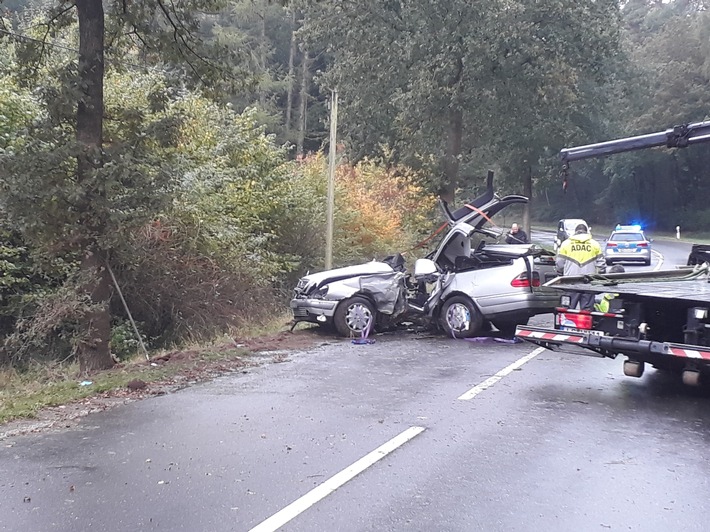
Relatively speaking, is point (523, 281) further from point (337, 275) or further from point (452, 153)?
point (452, 153)

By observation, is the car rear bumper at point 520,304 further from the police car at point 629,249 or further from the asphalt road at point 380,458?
the police car at point 629,249

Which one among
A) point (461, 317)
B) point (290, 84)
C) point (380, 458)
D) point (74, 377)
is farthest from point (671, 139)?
point (290, 84)

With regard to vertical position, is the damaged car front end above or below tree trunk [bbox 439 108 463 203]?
below

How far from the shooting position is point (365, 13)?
24031 mm

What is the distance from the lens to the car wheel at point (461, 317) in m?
12.1

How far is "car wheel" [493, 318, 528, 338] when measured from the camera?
1191cm

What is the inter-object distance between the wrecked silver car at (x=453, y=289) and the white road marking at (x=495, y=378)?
3.77 ft

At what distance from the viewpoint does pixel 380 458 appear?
19.1 ft

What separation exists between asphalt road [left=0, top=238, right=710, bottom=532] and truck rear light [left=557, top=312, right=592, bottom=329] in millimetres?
735

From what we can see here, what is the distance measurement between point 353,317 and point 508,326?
2.59 m

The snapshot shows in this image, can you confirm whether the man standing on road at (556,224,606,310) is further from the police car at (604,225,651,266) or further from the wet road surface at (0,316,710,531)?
the police car at (604,225,651,266)

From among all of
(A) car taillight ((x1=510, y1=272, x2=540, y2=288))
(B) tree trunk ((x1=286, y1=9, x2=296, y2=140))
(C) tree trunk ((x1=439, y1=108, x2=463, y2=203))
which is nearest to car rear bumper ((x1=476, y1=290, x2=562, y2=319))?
(A) car taillight ((x1=510, y1=272, x2=540, y2=288))

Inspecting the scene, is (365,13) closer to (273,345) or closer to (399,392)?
(273,345)

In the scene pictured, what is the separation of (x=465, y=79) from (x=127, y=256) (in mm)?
17229
